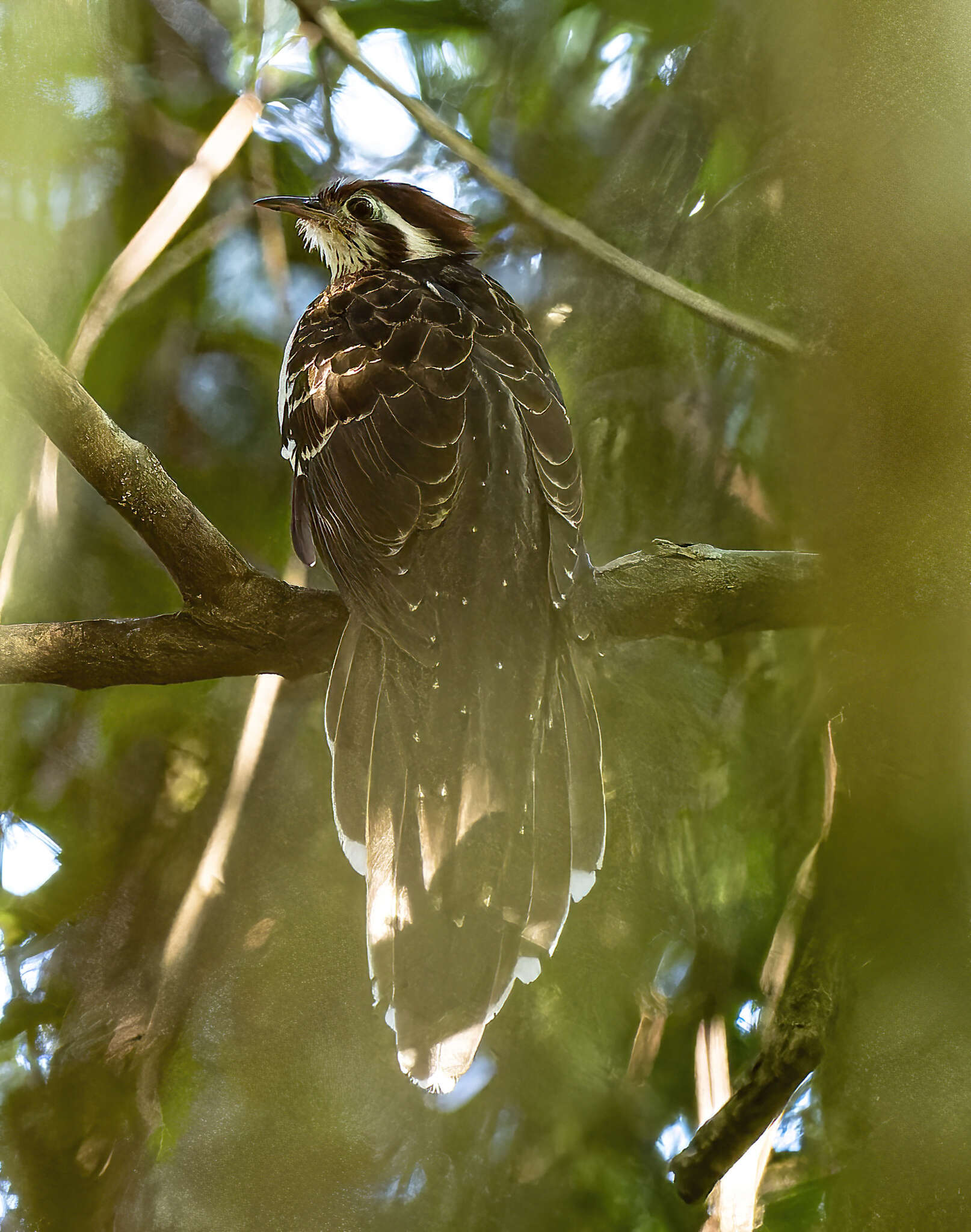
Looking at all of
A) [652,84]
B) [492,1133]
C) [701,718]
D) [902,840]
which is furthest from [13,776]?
[652,84]

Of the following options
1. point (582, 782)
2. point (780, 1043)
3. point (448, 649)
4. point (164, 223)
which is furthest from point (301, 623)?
point (780, 1043)

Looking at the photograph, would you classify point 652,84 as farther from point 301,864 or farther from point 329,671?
point 301,864

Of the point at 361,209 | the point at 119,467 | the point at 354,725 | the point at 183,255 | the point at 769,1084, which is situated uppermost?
the point at 361,209

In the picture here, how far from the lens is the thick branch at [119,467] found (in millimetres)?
884

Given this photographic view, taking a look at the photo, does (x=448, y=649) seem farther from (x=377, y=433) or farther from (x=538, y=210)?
(x=538, y=210)

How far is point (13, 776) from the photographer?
899 mm

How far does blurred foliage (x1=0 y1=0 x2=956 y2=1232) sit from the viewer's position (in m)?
0.84

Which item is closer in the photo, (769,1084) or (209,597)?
(769,1084)

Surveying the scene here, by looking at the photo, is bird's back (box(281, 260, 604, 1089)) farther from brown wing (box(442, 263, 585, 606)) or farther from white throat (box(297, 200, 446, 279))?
white throat (box(297, 200, 446, 279))

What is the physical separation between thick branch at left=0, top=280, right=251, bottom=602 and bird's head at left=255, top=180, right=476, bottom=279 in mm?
327

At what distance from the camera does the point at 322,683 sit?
0.98 m

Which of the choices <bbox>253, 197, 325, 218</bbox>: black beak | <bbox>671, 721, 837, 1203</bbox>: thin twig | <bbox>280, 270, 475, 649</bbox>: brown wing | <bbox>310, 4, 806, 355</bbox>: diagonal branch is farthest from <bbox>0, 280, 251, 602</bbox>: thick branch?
<bbox>671, 721, 837, 1203</bbox>: thin twig

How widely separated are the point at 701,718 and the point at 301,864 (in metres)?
0.42

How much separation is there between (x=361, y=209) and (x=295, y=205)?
4.0 inches
